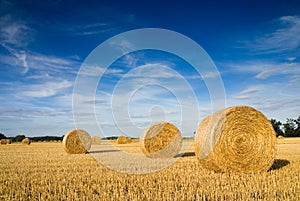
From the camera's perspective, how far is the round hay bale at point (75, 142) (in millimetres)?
16391

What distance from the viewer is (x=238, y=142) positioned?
8.20 metres

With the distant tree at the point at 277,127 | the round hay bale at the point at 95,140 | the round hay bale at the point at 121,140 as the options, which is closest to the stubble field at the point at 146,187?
the round hay bale at the point at 121,140

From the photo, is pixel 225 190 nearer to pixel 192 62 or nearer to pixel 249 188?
pixel 249 188

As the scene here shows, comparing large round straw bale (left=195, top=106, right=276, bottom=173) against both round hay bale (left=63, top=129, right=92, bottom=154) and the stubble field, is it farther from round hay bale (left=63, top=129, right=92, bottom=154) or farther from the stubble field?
round hay bale (left=63, top=129, right=92, bottom=154)

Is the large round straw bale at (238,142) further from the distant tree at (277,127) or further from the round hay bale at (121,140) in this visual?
the distant tree at (277,127)

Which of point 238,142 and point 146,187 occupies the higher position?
point 238,142

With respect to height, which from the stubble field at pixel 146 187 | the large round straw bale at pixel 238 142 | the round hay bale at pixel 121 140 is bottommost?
the stubble field at pixel 146 187

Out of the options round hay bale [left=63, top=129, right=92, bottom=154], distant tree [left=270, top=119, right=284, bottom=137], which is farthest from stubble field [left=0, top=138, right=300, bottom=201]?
distant tree [left=270, top=119, right=284, bottom=137]

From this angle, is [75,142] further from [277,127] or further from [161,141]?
[277,127]

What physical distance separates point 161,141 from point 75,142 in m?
5.57

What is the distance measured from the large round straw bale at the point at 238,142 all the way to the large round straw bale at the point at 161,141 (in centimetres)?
521

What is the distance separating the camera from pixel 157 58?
41.4 feet

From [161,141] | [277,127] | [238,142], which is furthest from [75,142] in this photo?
[277,127]

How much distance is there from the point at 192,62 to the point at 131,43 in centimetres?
239
